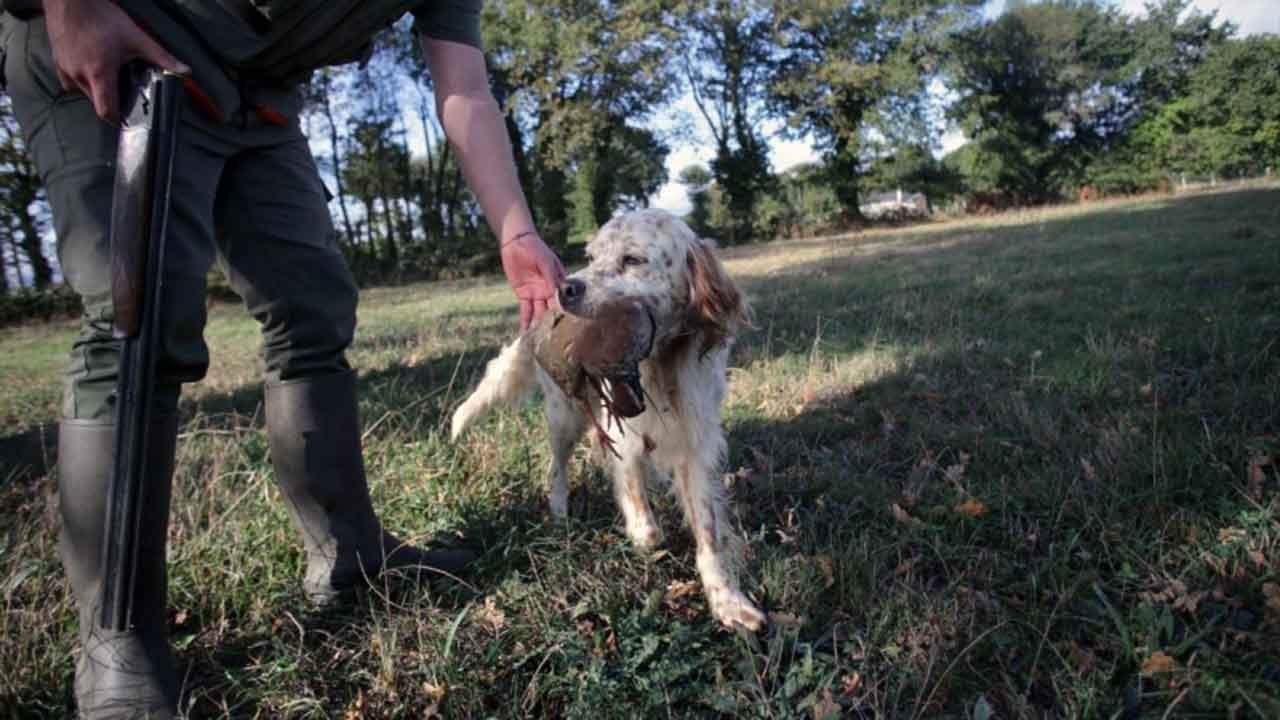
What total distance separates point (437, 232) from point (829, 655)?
94.3 feet

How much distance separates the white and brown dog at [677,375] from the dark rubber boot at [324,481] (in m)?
0.64

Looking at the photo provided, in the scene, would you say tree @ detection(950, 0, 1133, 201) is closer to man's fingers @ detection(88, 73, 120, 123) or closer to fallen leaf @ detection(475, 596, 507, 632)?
fallen leaf @ detection(475, 596, 507, 632)

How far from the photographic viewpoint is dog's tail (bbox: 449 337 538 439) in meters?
2.97

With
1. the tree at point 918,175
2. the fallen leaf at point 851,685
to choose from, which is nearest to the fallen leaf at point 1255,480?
the fallen leaf at point 851,685

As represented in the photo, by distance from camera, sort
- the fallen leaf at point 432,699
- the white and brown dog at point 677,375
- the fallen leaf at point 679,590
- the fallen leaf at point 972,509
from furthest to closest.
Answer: the fallen leaf at point 972,509, the white and brown dog at point 677,375, the fallen leaf at point 679,590, the fallen leaf at point 432,699

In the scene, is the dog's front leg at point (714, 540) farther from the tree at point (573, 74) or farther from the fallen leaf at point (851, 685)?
the tree at point (573, 74)

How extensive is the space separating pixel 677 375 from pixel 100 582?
1.61m

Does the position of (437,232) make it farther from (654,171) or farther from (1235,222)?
(1235,222)

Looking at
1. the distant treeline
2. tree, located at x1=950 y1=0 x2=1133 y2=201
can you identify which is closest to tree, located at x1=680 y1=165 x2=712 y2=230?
the distant treeline

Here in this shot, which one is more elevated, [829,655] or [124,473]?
[124,473]

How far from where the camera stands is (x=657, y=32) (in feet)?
91.1

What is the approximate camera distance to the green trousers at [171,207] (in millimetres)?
1538

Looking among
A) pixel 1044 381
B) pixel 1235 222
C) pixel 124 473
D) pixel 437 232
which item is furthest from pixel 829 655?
pixel 437 232

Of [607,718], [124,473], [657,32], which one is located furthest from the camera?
[657,32]
